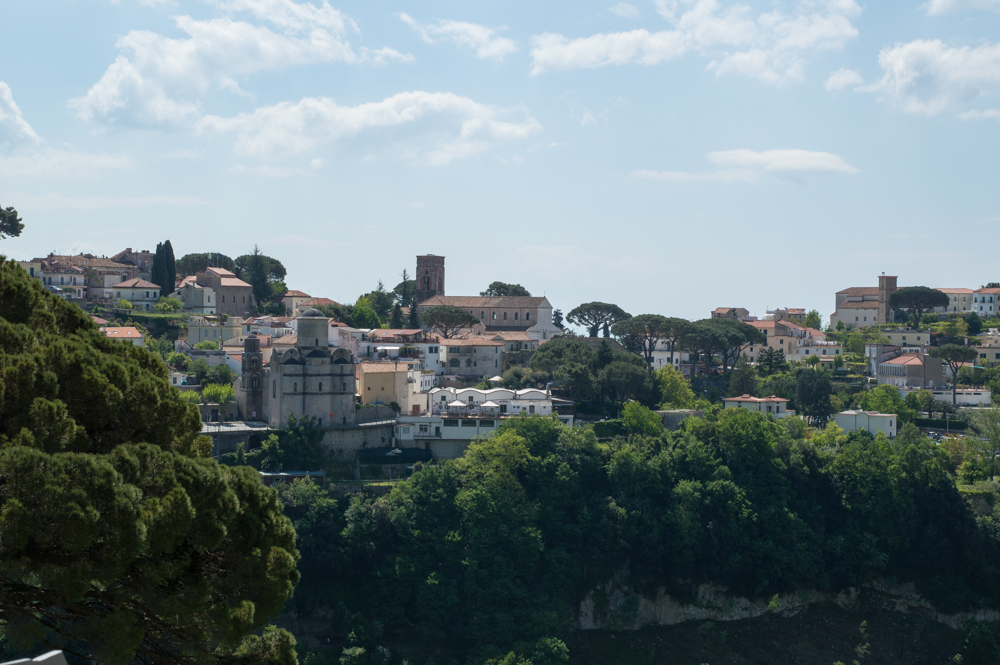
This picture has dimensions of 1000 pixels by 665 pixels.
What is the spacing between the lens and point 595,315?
251ft

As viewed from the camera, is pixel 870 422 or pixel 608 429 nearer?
pixel 608 429

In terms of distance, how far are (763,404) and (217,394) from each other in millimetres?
28740

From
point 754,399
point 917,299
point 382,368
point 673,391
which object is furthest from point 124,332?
point 917,299

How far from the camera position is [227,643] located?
1355 cm

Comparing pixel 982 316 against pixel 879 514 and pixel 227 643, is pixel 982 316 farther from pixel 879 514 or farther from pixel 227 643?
pixel 227 643

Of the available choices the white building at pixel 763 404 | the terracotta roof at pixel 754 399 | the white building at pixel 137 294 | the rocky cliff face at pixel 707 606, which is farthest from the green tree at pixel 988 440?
the white building at pixel 137 294

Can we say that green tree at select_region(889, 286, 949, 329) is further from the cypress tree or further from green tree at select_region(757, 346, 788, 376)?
the cypress tree

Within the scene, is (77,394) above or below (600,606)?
above

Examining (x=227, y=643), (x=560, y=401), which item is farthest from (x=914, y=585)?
(x=227, y=643)

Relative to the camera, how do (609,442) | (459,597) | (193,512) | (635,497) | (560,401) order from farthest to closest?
1. (560,401)
2. (609,442)
3. (635,497)
4. (459,597)
5. (193,512)

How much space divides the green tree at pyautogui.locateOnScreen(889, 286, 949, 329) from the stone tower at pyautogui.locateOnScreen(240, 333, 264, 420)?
5745cm

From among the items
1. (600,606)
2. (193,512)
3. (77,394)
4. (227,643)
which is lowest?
(600,606)

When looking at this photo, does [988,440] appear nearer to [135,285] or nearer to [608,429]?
[608,429]

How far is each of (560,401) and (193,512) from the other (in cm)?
4190
